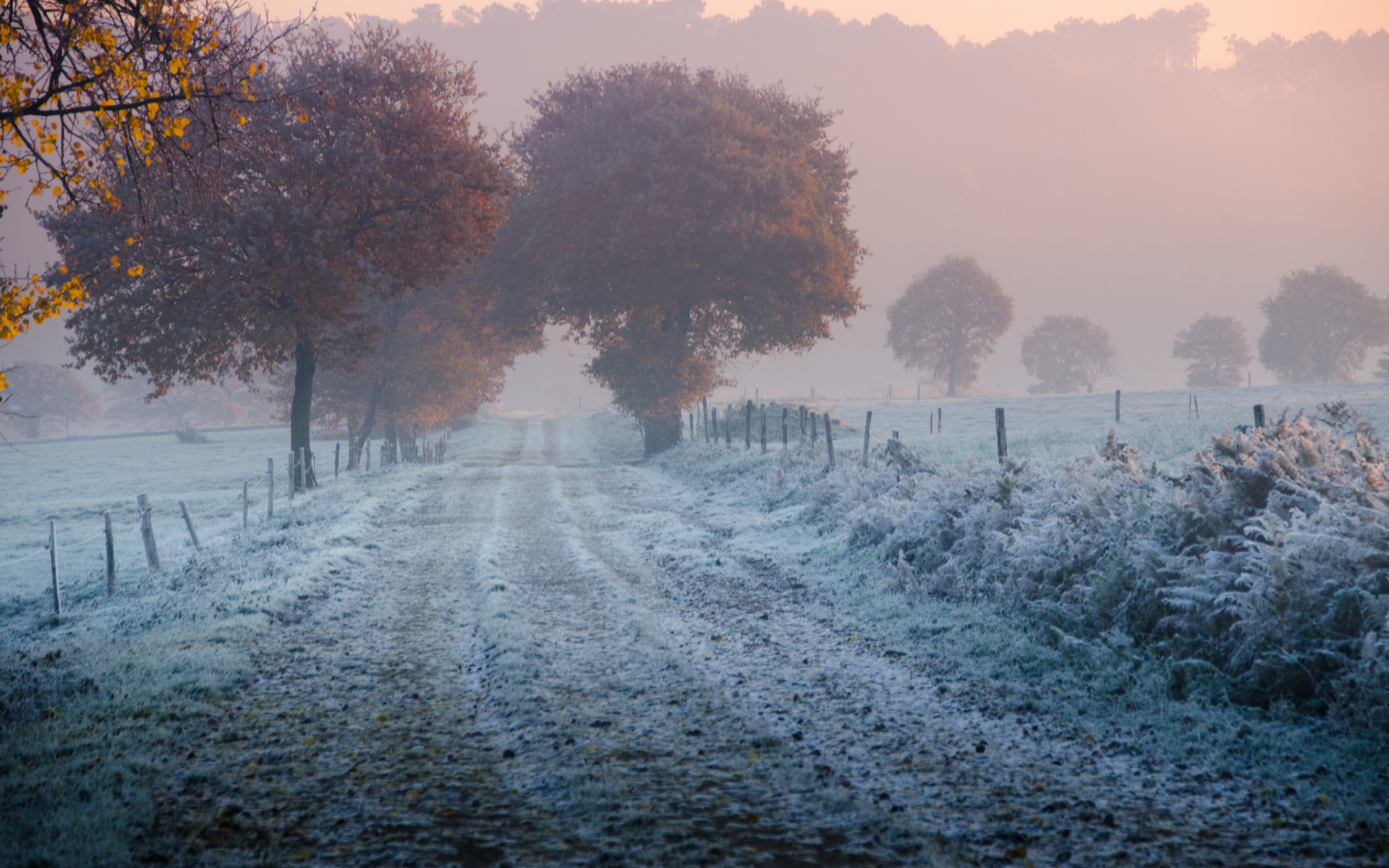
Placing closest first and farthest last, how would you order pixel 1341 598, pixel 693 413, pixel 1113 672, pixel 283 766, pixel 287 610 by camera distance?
pixel 283 766
pixel 1341 598
pixel 1113 672
pixel 287 610
pixel 693 413

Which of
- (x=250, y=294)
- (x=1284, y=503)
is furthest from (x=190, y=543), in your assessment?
(x=1284, y=503)

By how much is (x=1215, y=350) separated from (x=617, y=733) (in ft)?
342

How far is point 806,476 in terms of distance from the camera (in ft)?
58.5

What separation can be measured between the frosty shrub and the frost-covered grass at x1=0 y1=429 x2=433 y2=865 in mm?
7646

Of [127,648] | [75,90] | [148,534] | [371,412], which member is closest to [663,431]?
[371,412]

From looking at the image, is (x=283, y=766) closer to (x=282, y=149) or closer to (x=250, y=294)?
(x=250, y=294)

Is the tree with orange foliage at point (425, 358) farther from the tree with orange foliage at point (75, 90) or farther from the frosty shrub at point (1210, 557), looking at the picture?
the frosty shrub at point (1210, 557)

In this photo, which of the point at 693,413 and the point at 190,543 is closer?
the point at 190,543

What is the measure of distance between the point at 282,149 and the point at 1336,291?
9405 cm

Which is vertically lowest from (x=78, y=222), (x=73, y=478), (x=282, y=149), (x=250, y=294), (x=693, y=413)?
(x=73, y=478)

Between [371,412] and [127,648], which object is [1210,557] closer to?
[127,648]

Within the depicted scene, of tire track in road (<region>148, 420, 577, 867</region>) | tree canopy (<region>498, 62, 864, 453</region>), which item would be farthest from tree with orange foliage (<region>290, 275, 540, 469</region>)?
tire track in road (<region>148, 420, 577, 867</region>)

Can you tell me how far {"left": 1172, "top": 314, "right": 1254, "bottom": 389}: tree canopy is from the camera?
87062 mm

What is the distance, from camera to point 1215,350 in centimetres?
8756
